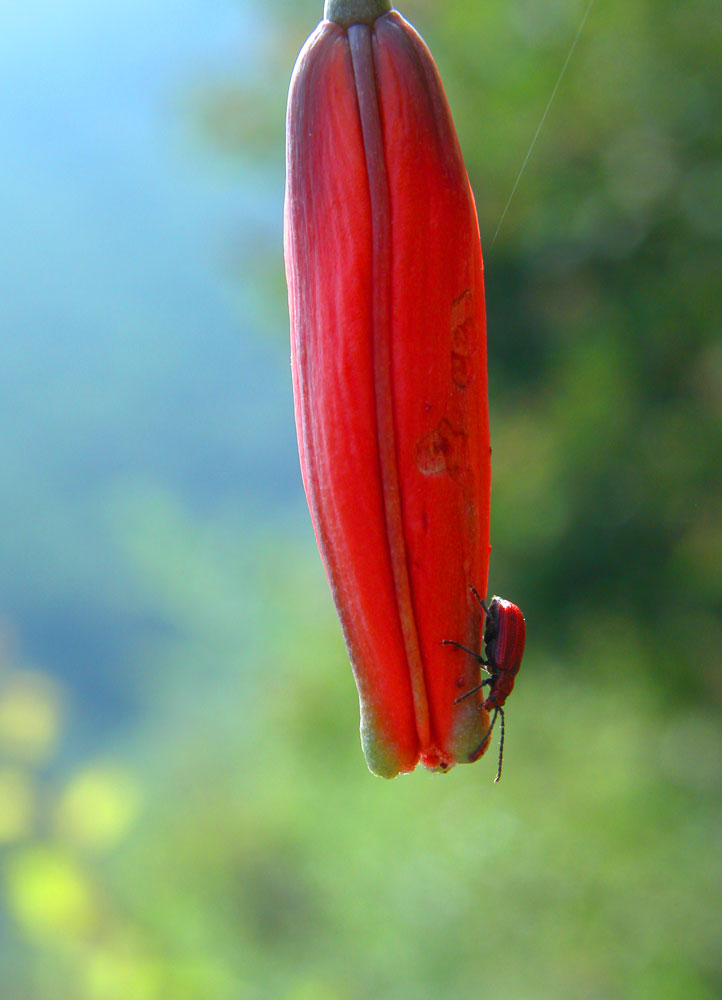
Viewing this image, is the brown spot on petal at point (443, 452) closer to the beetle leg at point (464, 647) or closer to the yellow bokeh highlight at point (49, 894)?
the beetle leg at point (464, 647)

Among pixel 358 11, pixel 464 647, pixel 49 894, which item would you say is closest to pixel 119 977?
pixel 49 894

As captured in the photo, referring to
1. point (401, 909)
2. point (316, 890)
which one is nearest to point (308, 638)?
point (316, 890)

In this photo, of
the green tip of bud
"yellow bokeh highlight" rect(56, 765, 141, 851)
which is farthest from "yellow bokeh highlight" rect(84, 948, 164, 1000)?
the green tip of bud

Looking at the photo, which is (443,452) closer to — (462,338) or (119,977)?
(462,338)

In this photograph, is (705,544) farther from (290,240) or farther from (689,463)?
(290,240)

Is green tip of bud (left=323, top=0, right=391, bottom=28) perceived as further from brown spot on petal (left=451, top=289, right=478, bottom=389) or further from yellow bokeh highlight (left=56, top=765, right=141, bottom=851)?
yellow bokeh highlight (left=56, top=765, right=141, bottom=851)

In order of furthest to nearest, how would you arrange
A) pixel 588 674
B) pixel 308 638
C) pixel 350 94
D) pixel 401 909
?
pixel 308 638 → pixel 588 674 → pixel 401 909 → pixel 350 94

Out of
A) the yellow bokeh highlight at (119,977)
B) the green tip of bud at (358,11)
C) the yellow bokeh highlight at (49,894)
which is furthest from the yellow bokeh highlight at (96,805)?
the green tip of bud at (358,11)
